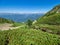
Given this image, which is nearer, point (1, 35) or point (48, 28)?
point (1, 35)

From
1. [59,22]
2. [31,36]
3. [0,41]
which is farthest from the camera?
[59,22]

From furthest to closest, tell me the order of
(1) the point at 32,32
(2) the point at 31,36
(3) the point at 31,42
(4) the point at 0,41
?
(4) the point at 0,41 < (1) the point at 32,32 < (2) the point at 31,36 < (3) the point at 31,42

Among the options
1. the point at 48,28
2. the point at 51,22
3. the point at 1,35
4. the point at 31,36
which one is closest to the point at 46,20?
the point at 51,22

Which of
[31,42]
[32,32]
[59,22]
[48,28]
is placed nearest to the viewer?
[31,42]

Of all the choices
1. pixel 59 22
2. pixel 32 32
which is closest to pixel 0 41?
pixel 32 32

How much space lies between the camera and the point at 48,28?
1735 inches

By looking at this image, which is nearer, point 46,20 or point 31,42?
point 31,42

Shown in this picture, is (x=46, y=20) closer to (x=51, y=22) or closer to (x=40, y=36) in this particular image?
(x=51, y=22)

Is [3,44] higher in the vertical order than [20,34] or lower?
lower

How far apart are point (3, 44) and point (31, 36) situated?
6.74 meters

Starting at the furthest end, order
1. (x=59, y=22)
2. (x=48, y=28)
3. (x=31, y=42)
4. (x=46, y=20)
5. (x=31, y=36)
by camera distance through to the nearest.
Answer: (x=46, y=20)
(x=59, y=22)
(x=48, y=28)
(x=31, y=36)
(x=31, y=42)

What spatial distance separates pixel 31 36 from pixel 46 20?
3032 centimetres

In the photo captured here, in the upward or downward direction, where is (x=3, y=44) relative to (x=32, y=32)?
downward

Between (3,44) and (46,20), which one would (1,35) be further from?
(46,20)
